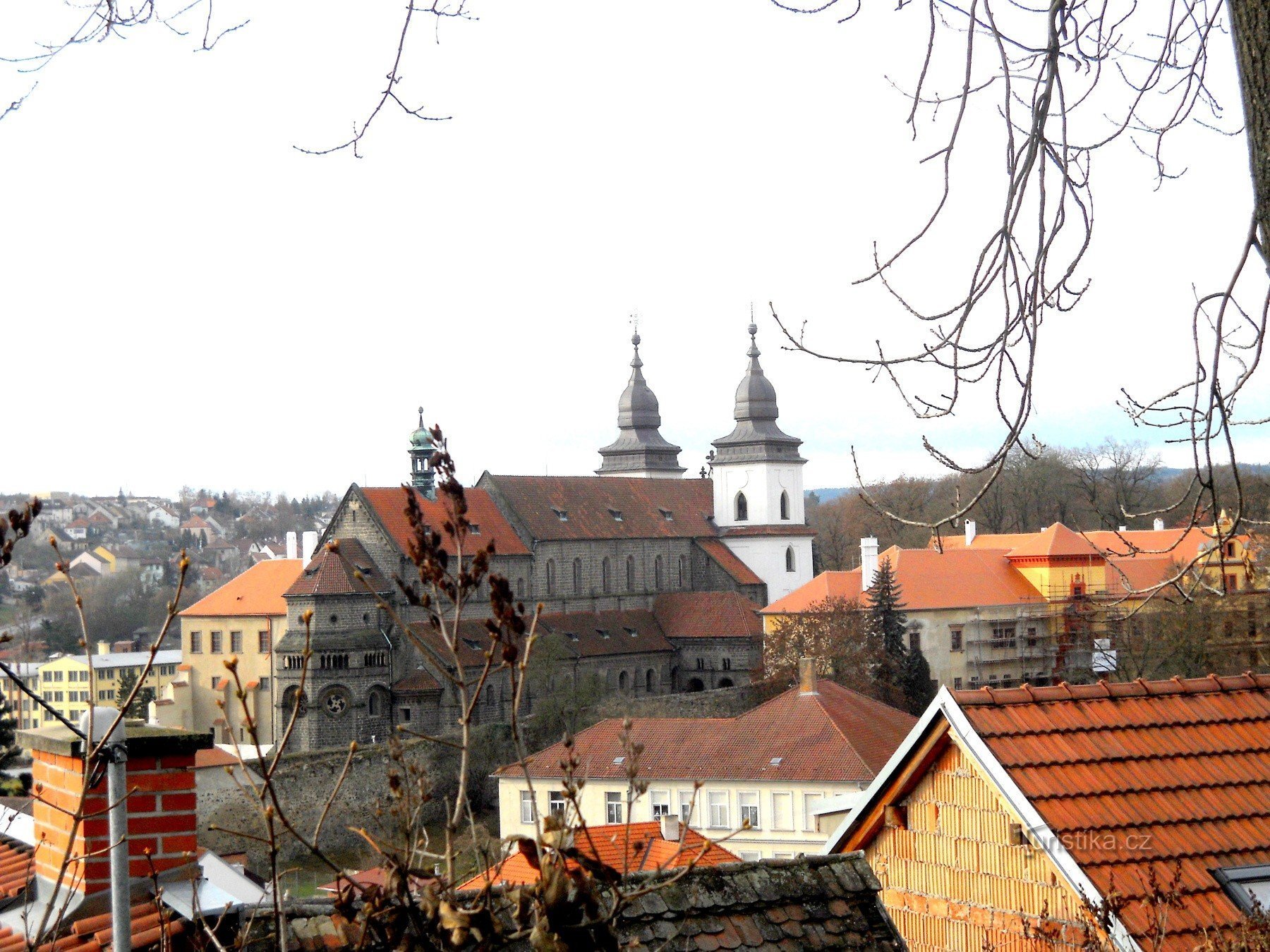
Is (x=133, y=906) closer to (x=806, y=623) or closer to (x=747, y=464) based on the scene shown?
(x=806, y=623)

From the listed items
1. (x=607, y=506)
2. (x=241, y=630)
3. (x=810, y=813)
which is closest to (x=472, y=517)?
(x=607, y=506)

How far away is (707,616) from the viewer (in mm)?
59125

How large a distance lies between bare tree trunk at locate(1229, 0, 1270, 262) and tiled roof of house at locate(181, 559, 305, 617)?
175 ft

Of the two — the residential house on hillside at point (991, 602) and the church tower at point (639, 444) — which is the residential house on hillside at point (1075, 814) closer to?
the residential house on hillside at point (991, 602)

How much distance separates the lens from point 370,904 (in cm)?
278

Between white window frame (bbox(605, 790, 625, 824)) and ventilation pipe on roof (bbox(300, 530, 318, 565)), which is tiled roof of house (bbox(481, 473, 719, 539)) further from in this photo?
white window frame (bbox(605, 790, 625, 824))

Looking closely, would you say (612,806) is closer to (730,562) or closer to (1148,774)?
(1148,774)

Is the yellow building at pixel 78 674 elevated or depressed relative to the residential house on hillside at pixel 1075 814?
depressed

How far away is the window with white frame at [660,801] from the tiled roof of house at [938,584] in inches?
916

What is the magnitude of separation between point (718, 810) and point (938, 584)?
25.7m

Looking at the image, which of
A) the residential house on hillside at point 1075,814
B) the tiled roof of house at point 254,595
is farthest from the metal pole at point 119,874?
the tiled roof of house at point 254,595

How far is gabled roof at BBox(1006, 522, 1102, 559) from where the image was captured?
191ft

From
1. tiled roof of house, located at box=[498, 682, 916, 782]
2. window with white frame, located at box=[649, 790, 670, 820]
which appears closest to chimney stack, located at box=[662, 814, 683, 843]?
window with white frame, located at box=[649, 790, 670, 820]

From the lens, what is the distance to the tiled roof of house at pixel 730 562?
64062mm
